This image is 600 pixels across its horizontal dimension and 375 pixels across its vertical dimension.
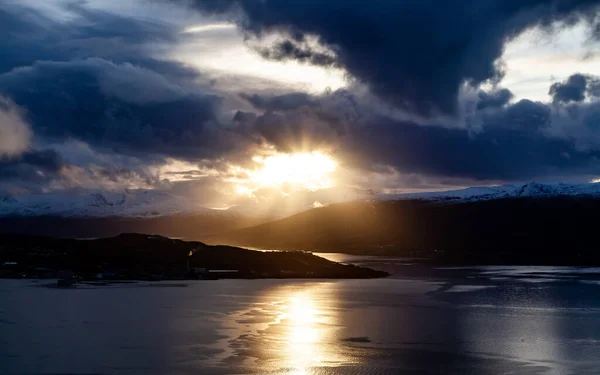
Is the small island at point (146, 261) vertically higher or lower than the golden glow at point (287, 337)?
higher

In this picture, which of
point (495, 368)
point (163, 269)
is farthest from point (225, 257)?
point (495, 368)

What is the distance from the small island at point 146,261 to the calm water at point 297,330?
2816 cm

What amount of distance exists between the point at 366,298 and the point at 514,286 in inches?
1336

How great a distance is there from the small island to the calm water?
28157 millimetres

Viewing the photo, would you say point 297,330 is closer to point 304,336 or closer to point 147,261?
point 304,336

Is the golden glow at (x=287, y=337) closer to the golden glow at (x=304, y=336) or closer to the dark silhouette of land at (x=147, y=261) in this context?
the golden glow at (x=304, y=336)

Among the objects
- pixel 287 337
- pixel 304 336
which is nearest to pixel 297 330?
pixel 304 336

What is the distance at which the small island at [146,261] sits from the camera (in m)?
137

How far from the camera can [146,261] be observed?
15150cm

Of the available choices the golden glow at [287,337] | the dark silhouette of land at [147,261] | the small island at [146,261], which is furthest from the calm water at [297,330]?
the dark silhouette of land at [147,261]

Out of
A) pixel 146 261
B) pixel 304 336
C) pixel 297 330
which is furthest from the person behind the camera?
pixel 146 261

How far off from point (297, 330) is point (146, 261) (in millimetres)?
91733

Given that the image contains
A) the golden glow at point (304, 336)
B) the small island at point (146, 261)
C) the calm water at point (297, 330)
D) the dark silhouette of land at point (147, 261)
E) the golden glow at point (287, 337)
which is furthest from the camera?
the dark silhouette of land at point (147, 261)

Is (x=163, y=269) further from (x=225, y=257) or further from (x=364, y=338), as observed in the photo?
(x=364, y=338)
